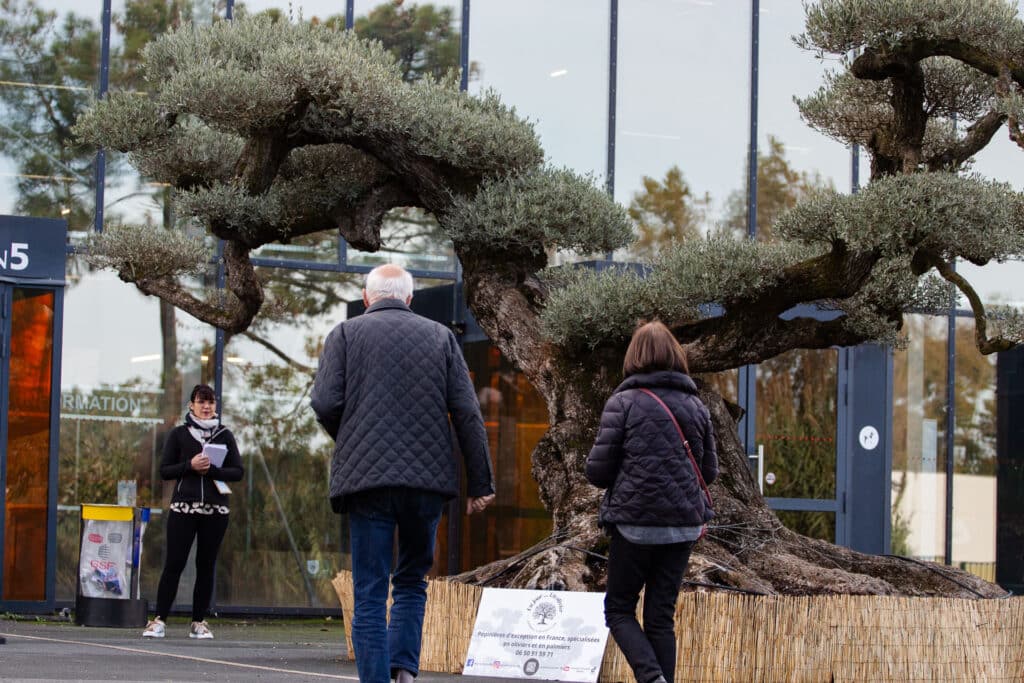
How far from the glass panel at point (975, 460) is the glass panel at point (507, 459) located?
15.0 ft

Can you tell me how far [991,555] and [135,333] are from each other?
8.84 metres

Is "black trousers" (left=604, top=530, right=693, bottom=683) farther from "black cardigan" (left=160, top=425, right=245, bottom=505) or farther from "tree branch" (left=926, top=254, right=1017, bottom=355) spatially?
"black cardigan" (left=160, top=425, right=245, bottom=505)

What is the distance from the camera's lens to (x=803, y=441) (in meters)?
14.6

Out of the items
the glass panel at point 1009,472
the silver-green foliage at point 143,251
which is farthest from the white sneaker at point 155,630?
the glass panel at point 1009,472

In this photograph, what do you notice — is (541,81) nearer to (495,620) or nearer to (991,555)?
(991,555)

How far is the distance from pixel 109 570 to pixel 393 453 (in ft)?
21.2

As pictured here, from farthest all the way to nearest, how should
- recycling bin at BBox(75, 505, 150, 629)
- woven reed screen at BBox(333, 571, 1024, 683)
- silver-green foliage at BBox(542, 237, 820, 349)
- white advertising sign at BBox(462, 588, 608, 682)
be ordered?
recycling bin at BBox(75, 505, 150, 629) < silver-green foliage at BBox(542, 237, 820, 349) < white advertising sign at BBox(462, 588, 608, 682) < woven reed screen at BBox(333, 571, 1024, 683)

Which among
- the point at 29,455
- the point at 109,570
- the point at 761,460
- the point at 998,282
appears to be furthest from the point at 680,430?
the point at 998,282

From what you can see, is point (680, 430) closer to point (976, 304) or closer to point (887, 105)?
point (976, 304)

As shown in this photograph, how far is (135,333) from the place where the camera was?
44.6 ft

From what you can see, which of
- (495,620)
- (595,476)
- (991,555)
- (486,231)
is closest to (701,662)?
(495,620)

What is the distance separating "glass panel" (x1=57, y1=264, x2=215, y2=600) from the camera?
13.4 meters

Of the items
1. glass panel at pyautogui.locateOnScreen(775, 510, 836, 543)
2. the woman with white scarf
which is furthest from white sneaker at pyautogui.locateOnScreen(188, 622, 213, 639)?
glass panel at pyautogui.locateOnScreen(775, 510, 836, 543)

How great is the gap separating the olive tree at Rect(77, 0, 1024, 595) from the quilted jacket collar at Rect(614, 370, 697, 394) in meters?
2.34
